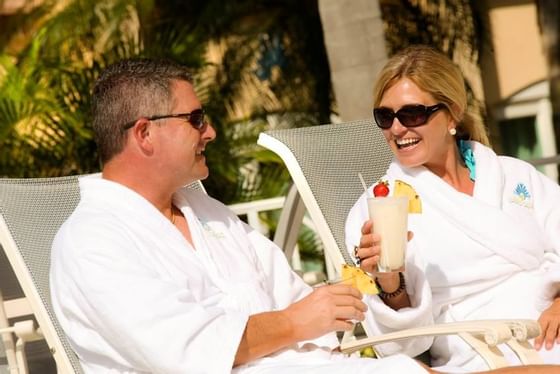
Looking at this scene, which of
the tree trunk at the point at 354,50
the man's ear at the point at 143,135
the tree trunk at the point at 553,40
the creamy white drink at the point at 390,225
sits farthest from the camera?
the tree trunk at the point at 553,40

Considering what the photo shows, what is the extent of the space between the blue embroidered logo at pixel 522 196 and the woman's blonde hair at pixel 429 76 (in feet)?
1.14

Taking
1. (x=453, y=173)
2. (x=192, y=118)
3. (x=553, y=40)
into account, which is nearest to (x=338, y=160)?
(x=453, y=173)

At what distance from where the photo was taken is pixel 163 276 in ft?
12.6

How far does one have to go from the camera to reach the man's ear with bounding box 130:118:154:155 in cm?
397

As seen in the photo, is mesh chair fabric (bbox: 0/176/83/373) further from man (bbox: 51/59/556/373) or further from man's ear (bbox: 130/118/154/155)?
man's ear (bbox: 130/118/154/155)

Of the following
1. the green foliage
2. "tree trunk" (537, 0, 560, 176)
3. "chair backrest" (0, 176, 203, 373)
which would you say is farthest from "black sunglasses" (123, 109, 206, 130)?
"tree trunk" (537, 0, 560, 176)

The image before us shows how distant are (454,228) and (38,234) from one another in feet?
4.69

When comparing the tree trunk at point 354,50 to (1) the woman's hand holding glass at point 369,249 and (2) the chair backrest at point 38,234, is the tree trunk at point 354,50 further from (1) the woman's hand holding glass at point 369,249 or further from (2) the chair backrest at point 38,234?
(1) the woman's hand holding glass at point 369,249

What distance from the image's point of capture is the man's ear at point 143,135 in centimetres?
397

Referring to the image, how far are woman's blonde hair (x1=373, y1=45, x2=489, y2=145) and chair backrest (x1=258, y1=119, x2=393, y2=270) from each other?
21.4 inches

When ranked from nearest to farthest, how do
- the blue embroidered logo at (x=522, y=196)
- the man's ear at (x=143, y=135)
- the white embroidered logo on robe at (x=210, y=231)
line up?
1. the man's ear at (x=143, y=135)
2. the white embroidered logo on robe at (x=210, y=231)
3. the blue embroidered logo at (x=522, y=196)

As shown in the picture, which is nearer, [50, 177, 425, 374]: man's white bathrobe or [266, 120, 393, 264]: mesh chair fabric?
[50, 177, 425, 374]: man's white bathrobe

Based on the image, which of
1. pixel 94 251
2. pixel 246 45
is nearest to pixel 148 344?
pixel 94 251

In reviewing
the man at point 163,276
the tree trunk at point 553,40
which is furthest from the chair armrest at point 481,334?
the tree trunk at point 553,40
